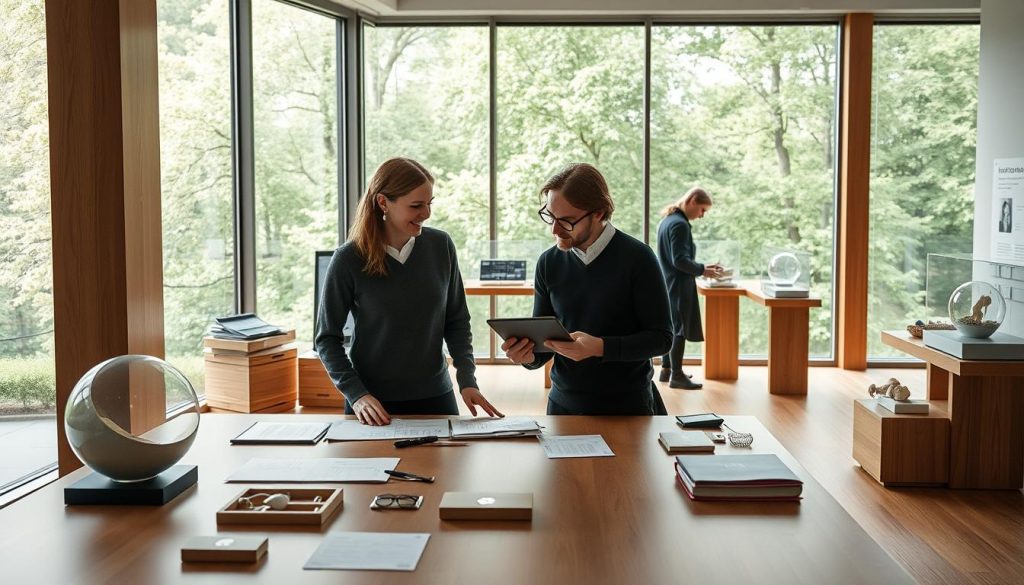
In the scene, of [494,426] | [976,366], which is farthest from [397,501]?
[976,366]

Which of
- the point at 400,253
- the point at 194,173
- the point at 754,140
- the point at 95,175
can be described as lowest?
the point at 400,253

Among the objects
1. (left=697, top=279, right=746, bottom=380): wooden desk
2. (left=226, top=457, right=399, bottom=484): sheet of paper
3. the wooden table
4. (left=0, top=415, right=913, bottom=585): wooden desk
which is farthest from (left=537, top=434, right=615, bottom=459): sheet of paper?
(left=697, top=279, right=746, bottom=380): wooden desk

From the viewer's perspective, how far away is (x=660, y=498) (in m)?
2.14

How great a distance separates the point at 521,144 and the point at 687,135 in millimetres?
1425

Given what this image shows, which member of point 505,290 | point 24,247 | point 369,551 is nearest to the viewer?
point 369,551

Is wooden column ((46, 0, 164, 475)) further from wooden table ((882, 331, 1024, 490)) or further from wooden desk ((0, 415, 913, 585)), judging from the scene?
wooden table ((882, 331, 1024, 490))

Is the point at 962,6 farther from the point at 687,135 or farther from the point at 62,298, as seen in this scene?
the point at 62,298

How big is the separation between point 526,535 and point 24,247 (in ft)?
10.4

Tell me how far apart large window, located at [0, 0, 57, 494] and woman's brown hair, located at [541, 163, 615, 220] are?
2512 millimetres

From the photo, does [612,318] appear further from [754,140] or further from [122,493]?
[754,140]

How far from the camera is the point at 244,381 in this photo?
18.8 ft

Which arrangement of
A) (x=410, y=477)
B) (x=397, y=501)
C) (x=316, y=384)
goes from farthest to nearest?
1. (x=316, y=384)
2. (x=410, y=477)
3. (x=397, y=501)

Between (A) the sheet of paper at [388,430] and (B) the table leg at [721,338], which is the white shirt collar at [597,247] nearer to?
(A) the sheet of paper at [388,430]

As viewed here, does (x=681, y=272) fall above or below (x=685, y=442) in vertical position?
above
